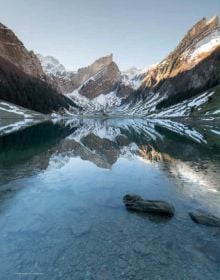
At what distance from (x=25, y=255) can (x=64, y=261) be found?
2.57 meters

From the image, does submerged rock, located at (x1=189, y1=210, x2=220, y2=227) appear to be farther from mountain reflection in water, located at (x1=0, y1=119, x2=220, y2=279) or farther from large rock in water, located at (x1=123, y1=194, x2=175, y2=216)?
large rock in water, located at (x1=123, y1=194, x2=175, y2=216)

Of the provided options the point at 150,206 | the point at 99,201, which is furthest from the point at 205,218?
the point at 99,201

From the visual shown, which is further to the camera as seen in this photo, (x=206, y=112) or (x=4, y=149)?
(x=206, y=112)

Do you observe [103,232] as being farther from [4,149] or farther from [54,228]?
[4,149]

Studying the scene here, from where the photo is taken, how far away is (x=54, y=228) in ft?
73.7

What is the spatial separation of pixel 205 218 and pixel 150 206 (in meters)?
4.74

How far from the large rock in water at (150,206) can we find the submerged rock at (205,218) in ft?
6.33

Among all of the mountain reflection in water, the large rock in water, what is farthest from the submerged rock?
the large rock in water

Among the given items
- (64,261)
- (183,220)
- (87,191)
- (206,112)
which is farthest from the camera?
(206,112)

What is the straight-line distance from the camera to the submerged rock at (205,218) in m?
23.1

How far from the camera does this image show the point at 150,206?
25.8 m

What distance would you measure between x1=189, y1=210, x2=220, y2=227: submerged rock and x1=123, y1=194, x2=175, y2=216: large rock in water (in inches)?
75.9

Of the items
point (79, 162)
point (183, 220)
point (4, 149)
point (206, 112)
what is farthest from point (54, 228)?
point (206, 112)

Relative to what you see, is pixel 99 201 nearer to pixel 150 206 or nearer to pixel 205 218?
pixel 150 206
